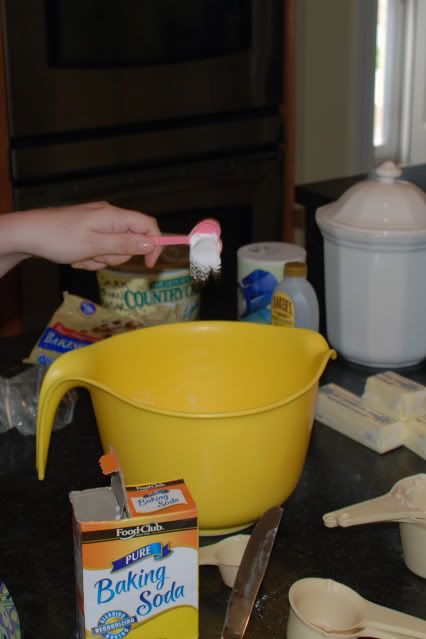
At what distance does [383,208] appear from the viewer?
120 cm

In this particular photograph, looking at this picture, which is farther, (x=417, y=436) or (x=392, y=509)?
(x=417, y=436)

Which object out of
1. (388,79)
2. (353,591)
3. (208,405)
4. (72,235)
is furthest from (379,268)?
(388,79)

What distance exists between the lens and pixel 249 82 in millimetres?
2424

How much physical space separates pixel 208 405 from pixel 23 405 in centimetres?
25

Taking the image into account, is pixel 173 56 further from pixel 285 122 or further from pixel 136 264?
pixel 136 264

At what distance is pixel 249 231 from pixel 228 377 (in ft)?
5.17

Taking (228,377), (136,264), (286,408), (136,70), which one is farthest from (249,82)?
(286,408)

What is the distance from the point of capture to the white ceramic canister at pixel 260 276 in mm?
1292

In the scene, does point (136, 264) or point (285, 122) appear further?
point (285, 122)

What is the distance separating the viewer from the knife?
0.73 m

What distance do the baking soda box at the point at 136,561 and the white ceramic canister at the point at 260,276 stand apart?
610 millimetres

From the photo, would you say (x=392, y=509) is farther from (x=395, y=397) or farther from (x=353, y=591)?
(x=395, y=397)

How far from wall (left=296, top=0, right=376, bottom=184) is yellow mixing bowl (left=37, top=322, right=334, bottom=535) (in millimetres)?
1818

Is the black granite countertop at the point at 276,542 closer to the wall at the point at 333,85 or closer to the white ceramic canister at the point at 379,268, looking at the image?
the white ceramic canister at the point at 379,268
